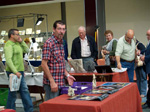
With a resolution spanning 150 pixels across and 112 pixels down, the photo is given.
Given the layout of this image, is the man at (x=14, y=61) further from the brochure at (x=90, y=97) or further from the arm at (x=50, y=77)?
the brochure at (x=90, y=97)

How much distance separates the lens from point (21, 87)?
15.6 ft

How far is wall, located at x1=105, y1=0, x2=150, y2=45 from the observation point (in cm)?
1208

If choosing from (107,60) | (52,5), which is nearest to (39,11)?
(52,5)

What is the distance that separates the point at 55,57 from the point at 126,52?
224 centimetres

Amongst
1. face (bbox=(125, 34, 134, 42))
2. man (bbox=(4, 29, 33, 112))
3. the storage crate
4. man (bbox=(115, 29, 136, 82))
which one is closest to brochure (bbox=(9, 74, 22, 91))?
man (bbox=(4, 29, 33, 112))

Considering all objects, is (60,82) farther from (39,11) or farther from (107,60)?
(39,11)

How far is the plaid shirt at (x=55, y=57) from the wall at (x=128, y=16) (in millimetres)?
9271

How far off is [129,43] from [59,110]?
283cm

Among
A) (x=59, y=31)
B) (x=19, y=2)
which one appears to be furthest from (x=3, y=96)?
(x=19, y=2)

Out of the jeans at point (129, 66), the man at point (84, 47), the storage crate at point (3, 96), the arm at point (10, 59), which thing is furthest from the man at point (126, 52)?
the storage crate at point (3, 96)

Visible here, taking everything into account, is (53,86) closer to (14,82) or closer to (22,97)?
(14,82)

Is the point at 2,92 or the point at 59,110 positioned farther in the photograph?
the point at 2,92

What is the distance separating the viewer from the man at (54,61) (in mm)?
3225

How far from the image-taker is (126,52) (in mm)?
5227
